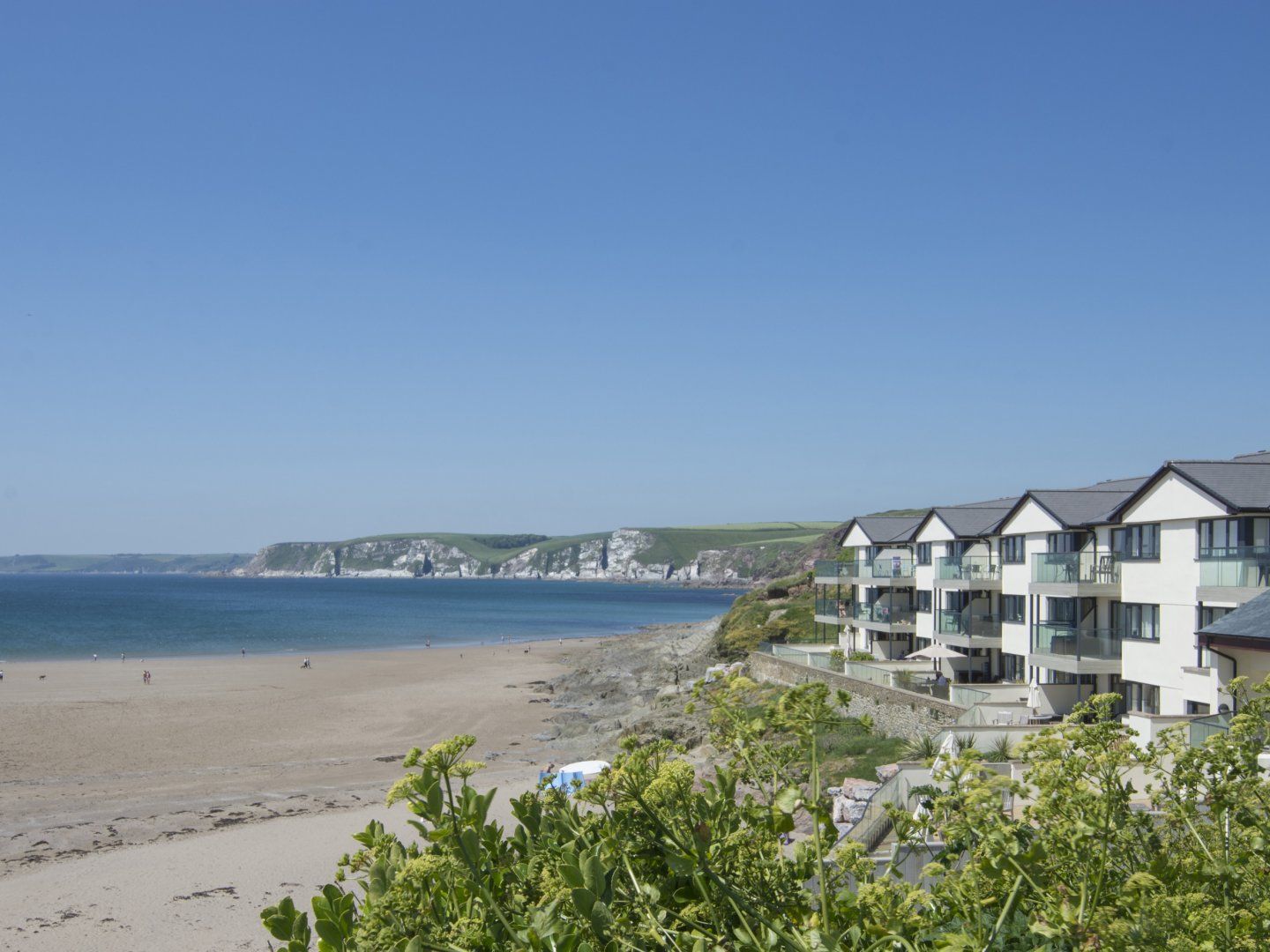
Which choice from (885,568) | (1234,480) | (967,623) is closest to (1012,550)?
(967,623)

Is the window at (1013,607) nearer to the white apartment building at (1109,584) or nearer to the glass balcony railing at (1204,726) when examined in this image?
the white apartment building at (1109,584)

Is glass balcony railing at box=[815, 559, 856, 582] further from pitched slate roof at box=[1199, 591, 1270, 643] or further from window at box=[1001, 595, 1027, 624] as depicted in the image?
pitched slate roof at box=[1199, 591, 1270, 643]

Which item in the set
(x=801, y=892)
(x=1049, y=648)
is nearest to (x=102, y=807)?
(x=1049, y=648)

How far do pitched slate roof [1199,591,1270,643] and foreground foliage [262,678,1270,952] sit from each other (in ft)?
59.6

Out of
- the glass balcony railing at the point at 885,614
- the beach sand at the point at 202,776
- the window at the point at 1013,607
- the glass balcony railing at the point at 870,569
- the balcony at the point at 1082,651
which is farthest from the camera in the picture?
the glass balcony railing at the point at 870,569

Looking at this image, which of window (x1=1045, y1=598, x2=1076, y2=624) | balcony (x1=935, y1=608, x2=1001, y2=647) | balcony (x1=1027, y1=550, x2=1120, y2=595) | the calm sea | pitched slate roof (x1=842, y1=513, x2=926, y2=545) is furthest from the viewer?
the calm sea

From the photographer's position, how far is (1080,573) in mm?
30688

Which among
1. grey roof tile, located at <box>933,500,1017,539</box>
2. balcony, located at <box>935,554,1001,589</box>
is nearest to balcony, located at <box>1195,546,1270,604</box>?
balcony, located at <box>935,554,1001,589</box>

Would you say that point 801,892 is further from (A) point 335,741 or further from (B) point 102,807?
(A) point 335,741

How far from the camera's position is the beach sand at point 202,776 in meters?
23.4

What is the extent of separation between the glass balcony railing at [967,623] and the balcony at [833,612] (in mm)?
11069

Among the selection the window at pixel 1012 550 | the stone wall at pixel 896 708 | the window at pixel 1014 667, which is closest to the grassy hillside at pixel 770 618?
the stone wall at pixel 896 708

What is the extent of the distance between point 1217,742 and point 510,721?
165 ft

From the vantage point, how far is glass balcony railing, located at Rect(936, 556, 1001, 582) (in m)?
37.5
